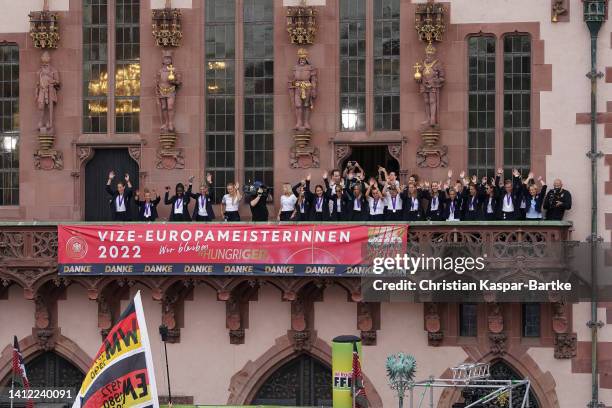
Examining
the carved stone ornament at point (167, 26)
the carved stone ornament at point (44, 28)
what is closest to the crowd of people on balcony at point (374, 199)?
the carved stone ornament at point (167, 26)

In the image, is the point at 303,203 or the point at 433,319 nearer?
the point at 433,319

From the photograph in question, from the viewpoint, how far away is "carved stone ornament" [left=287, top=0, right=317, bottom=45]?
51.2 metres

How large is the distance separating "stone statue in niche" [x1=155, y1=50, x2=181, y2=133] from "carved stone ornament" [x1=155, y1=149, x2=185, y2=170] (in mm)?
622

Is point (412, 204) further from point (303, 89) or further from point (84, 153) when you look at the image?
point (84, 153)

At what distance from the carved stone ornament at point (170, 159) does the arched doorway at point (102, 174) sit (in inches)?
37.9

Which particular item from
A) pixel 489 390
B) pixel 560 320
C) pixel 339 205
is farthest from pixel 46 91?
→ pixel 560 320

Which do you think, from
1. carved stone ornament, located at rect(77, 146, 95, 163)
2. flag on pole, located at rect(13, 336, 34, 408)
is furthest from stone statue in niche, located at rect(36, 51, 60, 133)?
flag on pole, located at rect(13, 336, 34, 408)

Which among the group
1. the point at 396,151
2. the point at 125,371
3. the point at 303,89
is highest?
the point at 303,89

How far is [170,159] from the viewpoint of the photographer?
52.0m

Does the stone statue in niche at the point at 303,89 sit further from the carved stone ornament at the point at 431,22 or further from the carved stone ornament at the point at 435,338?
the carved stone ornament at the point at 435,338

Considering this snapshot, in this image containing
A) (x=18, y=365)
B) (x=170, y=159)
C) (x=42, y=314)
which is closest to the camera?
(x=18, y=365)

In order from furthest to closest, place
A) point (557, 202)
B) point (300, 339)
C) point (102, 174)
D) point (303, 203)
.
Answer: point (102, 174)
point (300, 339)
point (303, 203)
point (557, 202)

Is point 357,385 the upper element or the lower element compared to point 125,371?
lower

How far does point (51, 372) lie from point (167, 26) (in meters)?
10.8
